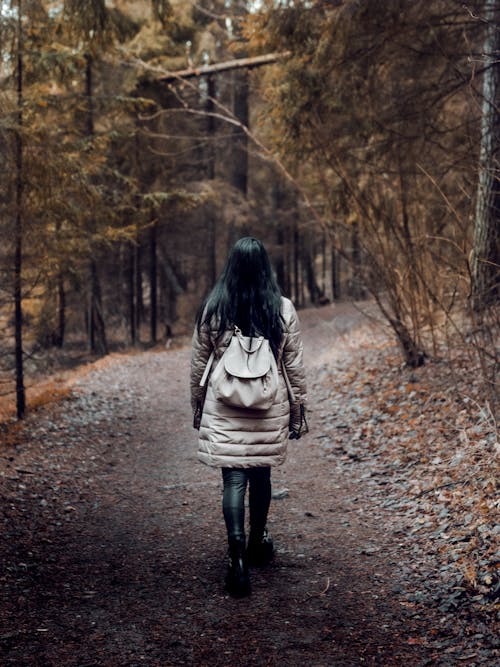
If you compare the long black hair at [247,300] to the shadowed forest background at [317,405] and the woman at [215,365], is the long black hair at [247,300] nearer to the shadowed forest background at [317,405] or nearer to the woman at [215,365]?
the woman at [215,365]

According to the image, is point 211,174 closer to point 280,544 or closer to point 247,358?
point 280,544

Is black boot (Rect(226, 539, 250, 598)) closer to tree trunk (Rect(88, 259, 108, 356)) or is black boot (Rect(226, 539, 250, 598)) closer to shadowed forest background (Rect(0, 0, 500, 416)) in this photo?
shadowed forest background (Rect(0, 0, 500, 416))

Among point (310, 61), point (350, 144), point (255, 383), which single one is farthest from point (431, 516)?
point (310, 61)

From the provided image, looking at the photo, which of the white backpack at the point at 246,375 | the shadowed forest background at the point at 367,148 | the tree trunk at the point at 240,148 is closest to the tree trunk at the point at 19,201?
the shadowed forest background at the point at 367,148

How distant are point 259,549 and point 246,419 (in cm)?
108

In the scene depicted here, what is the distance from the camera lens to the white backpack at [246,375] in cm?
377

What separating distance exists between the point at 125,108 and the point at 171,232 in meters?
6.47

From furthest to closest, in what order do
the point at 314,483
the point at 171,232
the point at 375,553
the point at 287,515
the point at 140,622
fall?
the point at 171,232 < the point at 314,483 < the point at 287,515 < the point at 375,553 < the point at 140,622

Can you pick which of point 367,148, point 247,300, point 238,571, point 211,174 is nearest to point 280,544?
point 238,571

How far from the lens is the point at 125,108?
14242 millimetres

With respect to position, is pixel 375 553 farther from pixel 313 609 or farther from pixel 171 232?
pixel 171 232

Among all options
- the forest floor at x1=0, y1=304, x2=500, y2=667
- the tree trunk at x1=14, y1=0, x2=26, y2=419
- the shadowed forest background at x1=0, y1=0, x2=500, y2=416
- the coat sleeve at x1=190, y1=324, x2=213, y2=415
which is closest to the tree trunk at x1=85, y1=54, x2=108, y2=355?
the shadowed forest background at x1=0, y1=0, x2=500, y2=416

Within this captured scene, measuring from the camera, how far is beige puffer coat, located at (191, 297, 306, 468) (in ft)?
12.6

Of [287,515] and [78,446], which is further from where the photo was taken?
[78,446]
